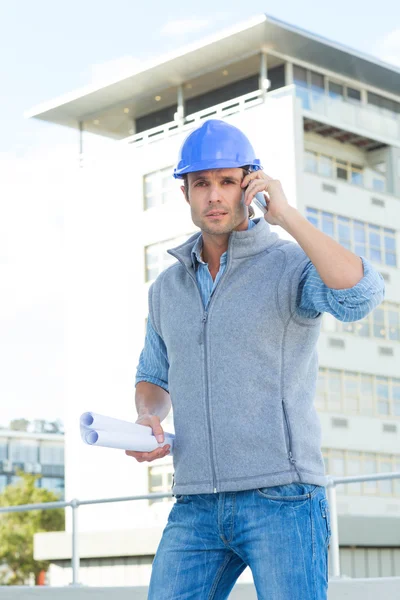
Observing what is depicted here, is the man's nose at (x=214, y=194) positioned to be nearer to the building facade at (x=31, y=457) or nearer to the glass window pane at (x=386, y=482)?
the glass window pane at (x=386, y=482)

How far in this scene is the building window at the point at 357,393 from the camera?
47594 mm

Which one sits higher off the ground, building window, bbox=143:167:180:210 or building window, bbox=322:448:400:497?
building window, bbox=143:167:180:210

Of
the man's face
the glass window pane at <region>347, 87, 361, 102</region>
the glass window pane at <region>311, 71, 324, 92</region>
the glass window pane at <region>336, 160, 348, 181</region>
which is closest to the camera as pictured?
the man's face

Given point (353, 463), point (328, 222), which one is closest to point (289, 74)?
point (328, 222)

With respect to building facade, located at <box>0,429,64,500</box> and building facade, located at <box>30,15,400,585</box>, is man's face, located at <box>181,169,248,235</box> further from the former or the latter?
building facade, located at <box>0,429,64,500</box>

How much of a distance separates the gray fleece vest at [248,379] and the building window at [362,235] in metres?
Result: 45.1

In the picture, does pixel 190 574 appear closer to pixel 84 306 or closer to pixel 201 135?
pixel 201 135

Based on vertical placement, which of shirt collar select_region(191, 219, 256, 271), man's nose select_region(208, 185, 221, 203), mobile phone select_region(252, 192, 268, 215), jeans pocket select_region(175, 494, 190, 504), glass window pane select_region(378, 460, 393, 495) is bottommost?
jeans pocket select_region(175, 494, 190, 504)

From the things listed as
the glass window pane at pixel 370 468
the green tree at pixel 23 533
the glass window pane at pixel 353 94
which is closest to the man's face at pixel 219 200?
the glass window pane at pixel 370 468

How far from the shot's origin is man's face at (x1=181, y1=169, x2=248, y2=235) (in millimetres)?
2902

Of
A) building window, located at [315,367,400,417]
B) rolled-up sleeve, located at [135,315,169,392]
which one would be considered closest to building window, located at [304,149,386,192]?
building window, located at [315,367,400,417]

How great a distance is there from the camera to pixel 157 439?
2.90m

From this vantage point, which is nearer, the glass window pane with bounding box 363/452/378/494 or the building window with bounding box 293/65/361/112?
the glass window pane with bounding box 363/452/378/494

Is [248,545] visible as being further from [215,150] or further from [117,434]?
[215,150]
